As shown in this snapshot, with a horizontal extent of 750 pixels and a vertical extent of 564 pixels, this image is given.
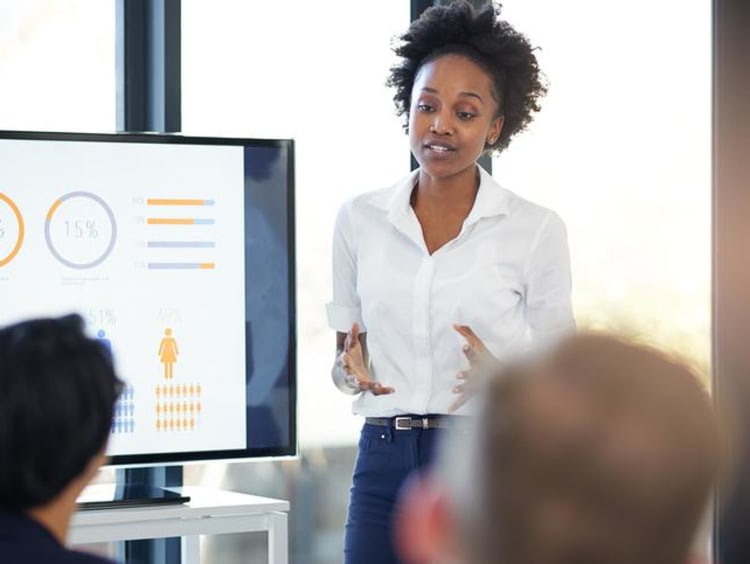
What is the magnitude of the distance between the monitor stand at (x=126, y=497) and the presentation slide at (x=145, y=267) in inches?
4.7

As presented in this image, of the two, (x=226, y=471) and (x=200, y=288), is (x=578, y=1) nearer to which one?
(x=200, y=288)

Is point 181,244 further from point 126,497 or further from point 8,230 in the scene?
point 126,497

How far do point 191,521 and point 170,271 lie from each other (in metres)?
0.67

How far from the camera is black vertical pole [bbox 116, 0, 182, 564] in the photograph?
3840mm

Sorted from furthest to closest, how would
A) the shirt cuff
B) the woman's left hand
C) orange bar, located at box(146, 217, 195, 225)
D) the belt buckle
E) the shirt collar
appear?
orange bar, located at box(146, 217, 195, 225) → the shirt cuff → the shirt collar → the belt buckle → the woman's left hand

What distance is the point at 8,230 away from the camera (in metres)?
3.33

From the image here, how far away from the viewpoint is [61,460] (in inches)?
57.1

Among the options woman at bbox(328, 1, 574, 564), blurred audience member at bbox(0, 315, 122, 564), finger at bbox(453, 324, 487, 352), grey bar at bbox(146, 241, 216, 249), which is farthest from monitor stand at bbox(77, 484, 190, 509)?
blurred audience member at bbox(0, 315, 122, 564)

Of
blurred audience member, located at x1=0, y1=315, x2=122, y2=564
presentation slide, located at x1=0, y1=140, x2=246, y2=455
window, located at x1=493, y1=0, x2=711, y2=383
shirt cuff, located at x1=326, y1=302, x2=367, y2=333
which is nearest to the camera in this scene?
blurred audience member, located at x1=0, y1=315, x2=122, y2=564

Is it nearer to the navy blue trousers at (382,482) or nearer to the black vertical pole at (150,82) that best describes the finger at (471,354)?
the navy blue trousers at (382,482)

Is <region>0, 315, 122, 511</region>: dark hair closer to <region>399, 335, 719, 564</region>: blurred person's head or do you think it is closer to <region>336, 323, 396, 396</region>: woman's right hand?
<region>399, 335, 719, 564</region>: blurred person's head

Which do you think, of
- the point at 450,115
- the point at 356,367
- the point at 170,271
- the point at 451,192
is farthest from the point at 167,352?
the point at 450,115

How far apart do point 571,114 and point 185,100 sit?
1.19m

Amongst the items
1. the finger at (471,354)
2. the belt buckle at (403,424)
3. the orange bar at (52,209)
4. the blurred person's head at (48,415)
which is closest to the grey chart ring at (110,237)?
the orange bar at (52,209)
